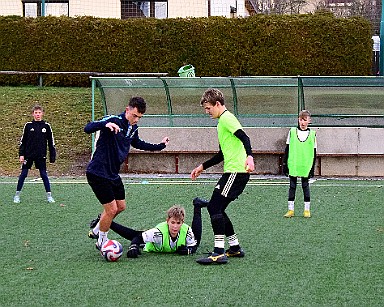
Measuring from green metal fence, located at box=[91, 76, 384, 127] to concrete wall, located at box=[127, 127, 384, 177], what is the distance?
35cm

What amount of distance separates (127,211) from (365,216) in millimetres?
3558

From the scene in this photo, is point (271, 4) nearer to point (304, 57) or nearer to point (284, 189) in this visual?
point (304, 57)

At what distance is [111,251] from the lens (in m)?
8.71

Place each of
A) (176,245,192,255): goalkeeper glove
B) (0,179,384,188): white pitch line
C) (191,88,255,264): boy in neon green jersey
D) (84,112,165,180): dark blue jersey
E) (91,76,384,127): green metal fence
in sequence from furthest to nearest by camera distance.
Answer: (91,76,384,127): green metal fence → (0,179,384,188): white pitch line → (176,245,192,255): goalkeeper glove → (84,112,165,180): dark blue jersey → (191,88,255,264): boy in neon green jersey

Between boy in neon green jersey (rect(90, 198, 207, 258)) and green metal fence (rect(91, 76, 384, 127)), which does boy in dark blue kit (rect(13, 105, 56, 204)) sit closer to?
boy in neon green jersey (rect(90, 198, 207, 258))

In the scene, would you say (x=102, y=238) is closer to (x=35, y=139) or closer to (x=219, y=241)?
(x=219, y=241)

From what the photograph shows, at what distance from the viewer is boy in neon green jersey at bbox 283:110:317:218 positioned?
490 inches

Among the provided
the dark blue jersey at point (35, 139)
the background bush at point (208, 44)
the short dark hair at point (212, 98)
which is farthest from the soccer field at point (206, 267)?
the background bush at point (208, 44)

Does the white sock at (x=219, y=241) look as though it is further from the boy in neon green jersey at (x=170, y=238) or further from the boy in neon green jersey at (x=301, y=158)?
the boy in neon green jersey at (x=301, y=158)

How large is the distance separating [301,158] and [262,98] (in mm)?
6788

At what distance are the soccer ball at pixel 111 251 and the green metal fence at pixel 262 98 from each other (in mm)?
10639

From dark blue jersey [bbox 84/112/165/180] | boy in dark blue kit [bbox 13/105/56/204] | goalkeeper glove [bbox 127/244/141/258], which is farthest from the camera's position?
boy in dark blue kit [bbox 13/105/56/204]

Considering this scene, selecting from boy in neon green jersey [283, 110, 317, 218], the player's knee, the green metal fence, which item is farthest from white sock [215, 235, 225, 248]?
the green metal fence

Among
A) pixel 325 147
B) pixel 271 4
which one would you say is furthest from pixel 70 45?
pixel 271 4
